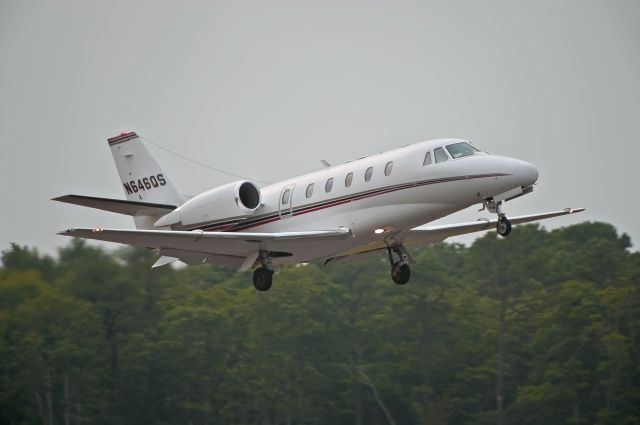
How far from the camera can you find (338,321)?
68.5 metres

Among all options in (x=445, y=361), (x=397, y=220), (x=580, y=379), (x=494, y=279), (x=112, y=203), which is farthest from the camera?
(x=494, y=279)

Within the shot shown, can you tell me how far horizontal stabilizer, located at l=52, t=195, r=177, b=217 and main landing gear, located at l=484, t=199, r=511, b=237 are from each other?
986cm

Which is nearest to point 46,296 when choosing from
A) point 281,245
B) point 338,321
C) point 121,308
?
point 121,308

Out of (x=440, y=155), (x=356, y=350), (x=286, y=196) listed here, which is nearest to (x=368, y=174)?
(x=440, y=155)

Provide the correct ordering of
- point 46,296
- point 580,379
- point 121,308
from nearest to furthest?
point 46,296, point 121,308, point 580,379

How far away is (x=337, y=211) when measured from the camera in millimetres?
30516

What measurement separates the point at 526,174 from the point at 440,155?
2.26 m

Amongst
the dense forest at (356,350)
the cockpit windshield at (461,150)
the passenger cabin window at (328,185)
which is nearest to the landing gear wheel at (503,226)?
the cockpit windshield at (461,150)

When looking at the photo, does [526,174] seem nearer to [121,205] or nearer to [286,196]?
[286,196]

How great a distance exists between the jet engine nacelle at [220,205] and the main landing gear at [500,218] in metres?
6.58

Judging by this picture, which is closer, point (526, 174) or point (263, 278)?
point (526, 174)

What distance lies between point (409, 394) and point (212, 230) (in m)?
35.6

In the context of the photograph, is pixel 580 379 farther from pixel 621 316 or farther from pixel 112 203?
pixel 112 203

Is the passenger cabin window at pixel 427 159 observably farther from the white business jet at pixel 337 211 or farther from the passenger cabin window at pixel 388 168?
the passenger cabin window at pixel 388 168
